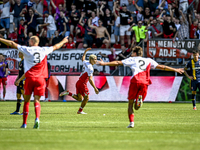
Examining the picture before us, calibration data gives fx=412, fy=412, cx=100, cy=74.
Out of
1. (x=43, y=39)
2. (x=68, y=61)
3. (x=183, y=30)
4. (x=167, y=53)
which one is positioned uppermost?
(x=183, y=30)

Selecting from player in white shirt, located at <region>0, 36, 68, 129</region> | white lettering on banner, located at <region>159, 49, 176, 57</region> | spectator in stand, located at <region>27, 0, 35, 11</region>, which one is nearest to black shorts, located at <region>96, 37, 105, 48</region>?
white lettering on banner, located at <region>159, 49, 176, 57</region>

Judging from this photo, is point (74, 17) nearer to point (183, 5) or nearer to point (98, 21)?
point (98, 21)

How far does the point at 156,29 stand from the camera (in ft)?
84.9

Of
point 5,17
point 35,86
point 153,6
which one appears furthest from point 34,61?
point 5,17

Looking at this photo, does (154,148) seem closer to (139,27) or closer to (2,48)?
Result: (139,27)

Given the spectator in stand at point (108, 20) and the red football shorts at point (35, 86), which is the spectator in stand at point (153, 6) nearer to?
the spectator in stand at point (108, 20)

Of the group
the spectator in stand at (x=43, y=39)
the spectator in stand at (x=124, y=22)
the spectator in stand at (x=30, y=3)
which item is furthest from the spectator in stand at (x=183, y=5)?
the spectator in stand at (x=30, y=3)

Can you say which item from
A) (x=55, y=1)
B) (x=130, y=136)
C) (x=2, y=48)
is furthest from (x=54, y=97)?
(x=130, y=136)

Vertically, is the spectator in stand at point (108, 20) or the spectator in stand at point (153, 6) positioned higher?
the spectator in stand at point (153, 6)

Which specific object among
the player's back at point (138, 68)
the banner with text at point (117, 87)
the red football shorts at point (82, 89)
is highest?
the player's back at point (138, 68)

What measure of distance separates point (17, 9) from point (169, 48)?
11.2 m

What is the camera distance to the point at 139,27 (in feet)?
82.7

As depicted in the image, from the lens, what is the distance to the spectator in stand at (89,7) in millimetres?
28016

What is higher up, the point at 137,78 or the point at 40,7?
the point at 40,7
